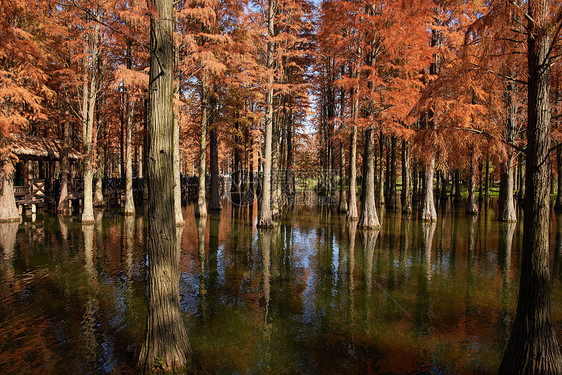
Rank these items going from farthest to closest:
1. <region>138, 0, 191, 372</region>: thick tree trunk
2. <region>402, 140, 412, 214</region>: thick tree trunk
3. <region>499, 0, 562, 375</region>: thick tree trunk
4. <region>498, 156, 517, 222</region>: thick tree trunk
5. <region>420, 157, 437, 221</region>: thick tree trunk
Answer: <region>402, 140, 412, 214</region>: thick tree trunk, <region>420, 157, 437, 221</region>: thick tree trunk, <region>498, 156, 517, 222</region>: thick tree trunk, <region>138, 0, 191, 372</region>: thick tree trunk, <region>499, 0, 562, 375</region>: thick tree trunk

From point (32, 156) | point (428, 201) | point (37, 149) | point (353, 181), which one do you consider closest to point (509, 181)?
point (428, 201)

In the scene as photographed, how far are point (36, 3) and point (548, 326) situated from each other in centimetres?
2138

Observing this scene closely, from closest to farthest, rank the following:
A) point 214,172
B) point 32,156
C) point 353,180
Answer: point 353,180 < point 32,156 < point 214,172

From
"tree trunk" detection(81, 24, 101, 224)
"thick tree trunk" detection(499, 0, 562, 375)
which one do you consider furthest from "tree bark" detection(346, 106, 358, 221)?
"thick tree trunk" detection(499, 0, 562, 375)

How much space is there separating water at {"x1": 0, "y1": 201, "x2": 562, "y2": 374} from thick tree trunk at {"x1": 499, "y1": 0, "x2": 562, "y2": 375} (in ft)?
2.54

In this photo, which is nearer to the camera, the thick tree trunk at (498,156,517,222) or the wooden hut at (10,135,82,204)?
the thick tree trunk at (498,156,517,222)

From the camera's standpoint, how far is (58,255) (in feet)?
35.9

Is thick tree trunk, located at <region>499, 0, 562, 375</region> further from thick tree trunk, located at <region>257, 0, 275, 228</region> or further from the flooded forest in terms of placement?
→ thick tree trunk, located at <region>257, 0, 275, 228</region>

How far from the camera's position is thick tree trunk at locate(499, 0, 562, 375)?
4250mm

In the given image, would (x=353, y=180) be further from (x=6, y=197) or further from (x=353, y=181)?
(x=6, y=197)

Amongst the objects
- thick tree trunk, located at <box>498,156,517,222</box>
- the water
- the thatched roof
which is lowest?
the water

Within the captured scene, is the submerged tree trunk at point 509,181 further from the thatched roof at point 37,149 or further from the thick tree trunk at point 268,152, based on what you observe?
the thatched roof at point 37,149

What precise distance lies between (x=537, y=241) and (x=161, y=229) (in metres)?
5.01

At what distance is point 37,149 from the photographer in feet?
70.0
